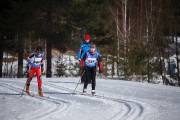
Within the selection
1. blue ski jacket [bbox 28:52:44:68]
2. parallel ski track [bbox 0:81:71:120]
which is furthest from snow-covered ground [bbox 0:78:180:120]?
blue ski jacket [bbox 28:52:44:68]

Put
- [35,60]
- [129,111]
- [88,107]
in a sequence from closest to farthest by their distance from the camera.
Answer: [129,111] < [88,107] < [35,60]

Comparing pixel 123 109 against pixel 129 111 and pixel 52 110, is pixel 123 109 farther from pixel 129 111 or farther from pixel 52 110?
pixel 52 110

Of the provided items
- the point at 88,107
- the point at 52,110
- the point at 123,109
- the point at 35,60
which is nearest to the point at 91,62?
the point at 35,60

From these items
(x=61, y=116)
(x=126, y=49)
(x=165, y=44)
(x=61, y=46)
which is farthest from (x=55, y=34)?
(x=61, y=116)

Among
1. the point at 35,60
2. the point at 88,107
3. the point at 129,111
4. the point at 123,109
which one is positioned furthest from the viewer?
the point at 35,60

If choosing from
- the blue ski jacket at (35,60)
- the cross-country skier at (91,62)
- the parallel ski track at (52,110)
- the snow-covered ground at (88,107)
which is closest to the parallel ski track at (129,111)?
the snow-covered ground at (88,107)

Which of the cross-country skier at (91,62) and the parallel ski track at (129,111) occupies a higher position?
the cross-country skier at (91,62)

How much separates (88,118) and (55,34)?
1727 cm

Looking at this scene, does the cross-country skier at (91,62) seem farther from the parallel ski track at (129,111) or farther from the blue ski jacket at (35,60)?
the parallel ski track at (129,111)

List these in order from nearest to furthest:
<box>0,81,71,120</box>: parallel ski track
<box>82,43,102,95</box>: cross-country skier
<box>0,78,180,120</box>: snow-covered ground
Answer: <box>0,81,71,120</box>: parallel ski track → <box>0,78,180,120</box>: snow-covered ground → <box>82,43,102,95</box>: cross-country skier

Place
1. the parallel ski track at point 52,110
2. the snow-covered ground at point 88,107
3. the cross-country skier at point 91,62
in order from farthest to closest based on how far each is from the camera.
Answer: the cross-country skier at point 91,62 → the snow-covered ground at point 88,107 → the parallel ski track at point 52,110

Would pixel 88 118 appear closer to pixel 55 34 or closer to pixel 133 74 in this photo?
pixel 133 74

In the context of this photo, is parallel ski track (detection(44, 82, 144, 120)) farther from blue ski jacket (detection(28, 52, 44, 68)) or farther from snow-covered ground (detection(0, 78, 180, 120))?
blue ski jacket (detection(28, 52, 44, 68))

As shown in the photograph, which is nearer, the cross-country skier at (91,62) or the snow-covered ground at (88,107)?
the snow-covered ground at (88,107)
